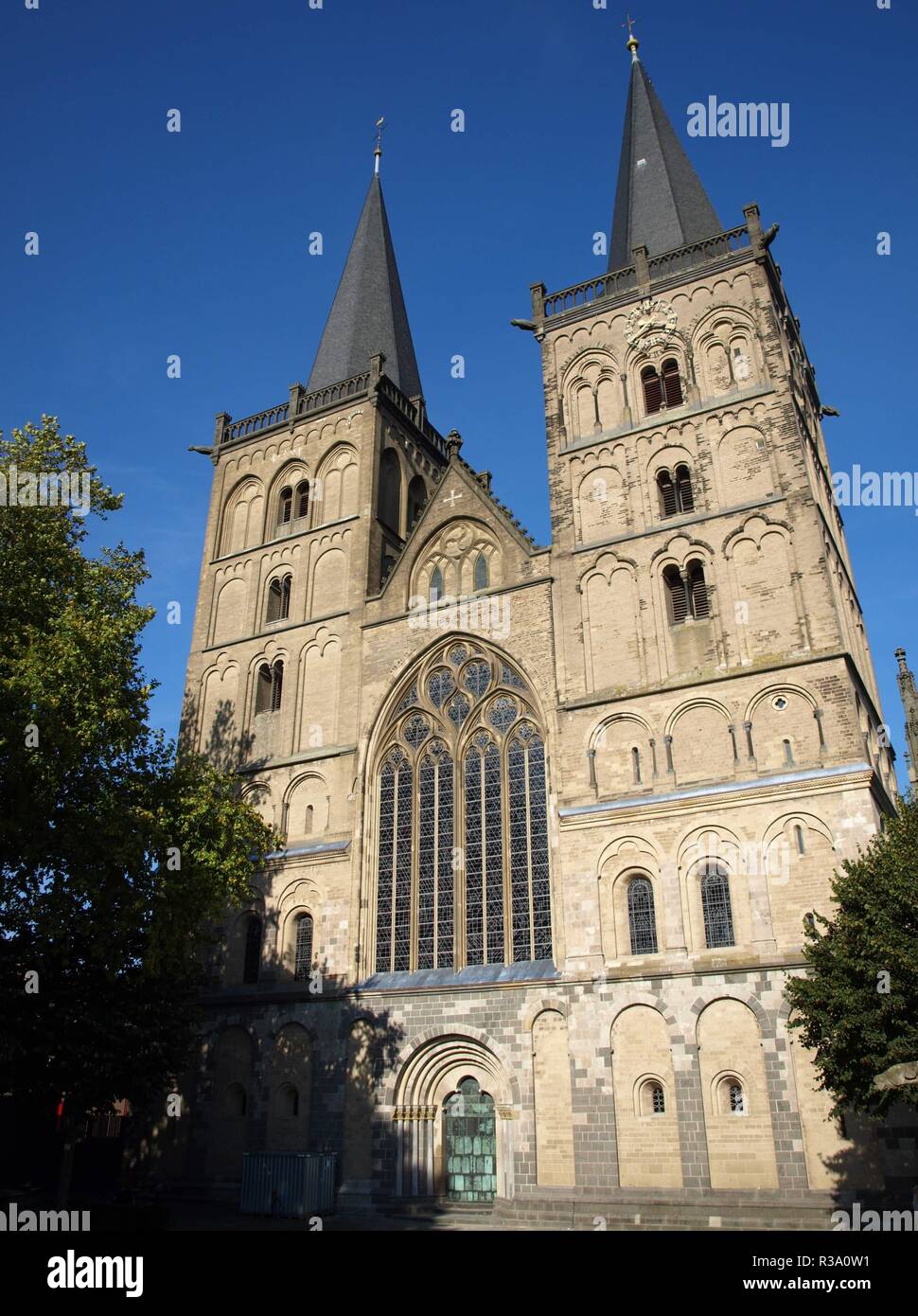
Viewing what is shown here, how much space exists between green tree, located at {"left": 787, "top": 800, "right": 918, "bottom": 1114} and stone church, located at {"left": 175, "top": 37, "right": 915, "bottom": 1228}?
215cm

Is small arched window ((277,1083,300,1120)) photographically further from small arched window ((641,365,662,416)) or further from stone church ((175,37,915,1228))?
small arched window ((641,365,662,416))

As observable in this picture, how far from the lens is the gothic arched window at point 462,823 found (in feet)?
74.5

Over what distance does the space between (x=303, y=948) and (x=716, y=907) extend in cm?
1039

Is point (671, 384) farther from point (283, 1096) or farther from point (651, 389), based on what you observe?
point (283, 1096)

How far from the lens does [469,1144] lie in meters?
21.2

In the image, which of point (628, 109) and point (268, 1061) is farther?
point (628, 109)

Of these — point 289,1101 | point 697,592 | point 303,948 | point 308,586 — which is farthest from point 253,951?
point 697,592

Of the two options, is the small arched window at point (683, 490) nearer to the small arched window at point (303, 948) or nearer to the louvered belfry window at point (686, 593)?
the louvered belfry window at point (686, 593)

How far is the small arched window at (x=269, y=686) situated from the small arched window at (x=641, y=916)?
40.7ft

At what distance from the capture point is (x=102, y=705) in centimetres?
1764
